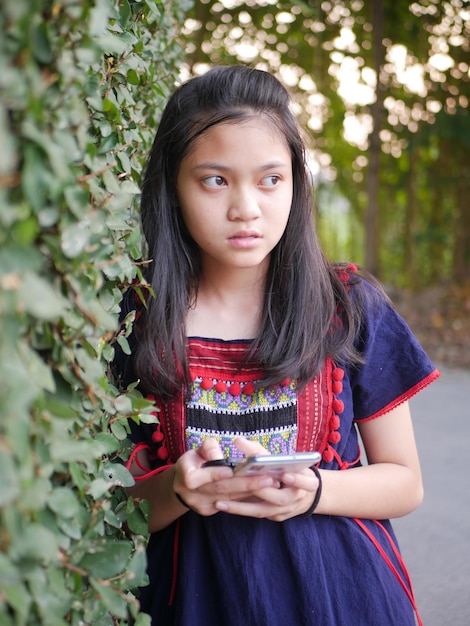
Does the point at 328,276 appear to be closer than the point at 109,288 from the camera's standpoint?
No

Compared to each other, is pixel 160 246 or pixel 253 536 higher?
pixel 160 246

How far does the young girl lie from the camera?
1454 millimetres

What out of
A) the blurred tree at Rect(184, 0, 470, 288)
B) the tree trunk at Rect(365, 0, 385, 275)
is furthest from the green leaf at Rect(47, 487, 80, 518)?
the tree trunk at Rect(365, 0, 385, 275)

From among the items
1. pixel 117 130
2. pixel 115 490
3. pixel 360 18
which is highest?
pixel 360 18

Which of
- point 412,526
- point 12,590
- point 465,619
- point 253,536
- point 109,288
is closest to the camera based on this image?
point 12,590

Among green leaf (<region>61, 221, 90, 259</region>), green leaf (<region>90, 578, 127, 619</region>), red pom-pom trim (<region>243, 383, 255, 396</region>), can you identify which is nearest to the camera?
green leaf (<region>61, 221, 90, 259</region>)

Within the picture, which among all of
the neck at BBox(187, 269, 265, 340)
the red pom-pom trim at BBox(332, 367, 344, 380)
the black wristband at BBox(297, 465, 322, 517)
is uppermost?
the neck at BBox(187, 269, 265, 340)

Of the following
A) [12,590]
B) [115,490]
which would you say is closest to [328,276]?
[115,490]

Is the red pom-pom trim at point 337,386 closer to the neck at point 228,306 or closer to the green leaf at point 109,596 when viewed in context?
the neck at point 228,306

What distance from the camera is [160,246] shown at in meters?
1.67

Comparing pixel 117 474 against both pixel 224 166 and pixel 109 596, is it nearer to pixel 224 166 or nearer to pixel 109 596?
pixel 109 596

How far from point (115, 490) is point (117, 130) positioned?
601 millimetres

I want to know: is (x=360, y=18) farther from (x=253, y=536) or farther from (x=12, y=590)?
(x=12, y=590)

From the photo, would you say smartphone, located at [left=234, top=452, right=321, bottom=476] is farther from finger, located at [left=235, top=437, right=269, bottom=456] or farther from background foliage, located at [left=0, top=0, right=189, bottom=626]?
background foliage, located at [left=0, top=0, right=189, bottom=626]
